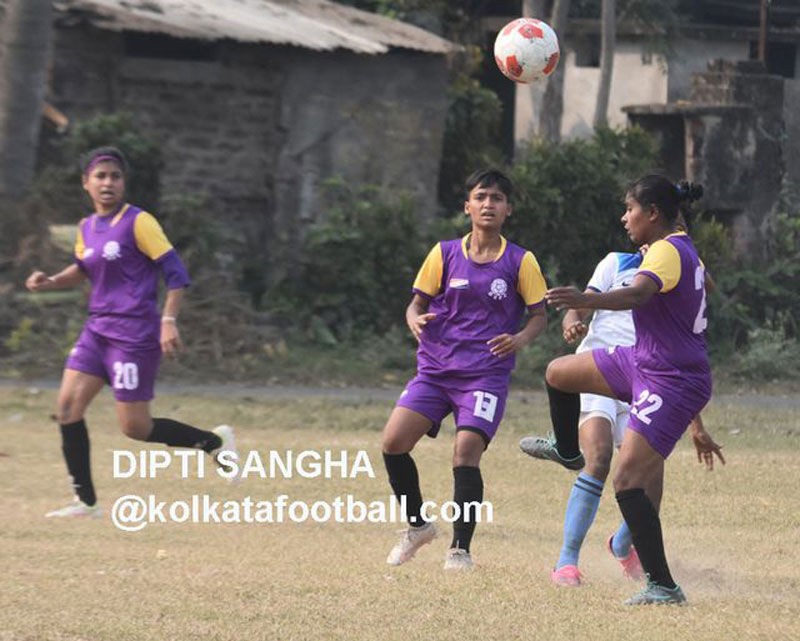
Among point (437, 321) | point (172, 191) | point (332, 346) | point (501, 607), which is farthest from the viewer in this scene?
point (172, 191)

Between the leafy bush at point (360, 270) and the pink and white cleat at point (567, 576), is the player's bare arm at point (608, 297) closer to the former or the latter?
the pink and white cleat at point (567, 576)

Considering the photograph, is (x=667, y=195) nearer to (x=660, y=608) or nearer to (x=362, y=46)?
(x=660, y=608)

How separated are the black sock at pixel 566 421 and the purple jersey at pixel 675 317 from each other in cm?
77

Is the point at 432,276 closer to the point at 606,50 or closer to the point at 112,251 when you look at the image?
the point at 112,251

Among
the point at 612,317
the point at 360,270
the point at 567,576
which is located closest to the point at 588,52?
the point at 360,270

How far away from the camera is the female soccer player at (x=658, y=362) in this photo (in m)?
7.65

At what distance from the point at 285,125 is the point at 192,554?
13191 millimetres

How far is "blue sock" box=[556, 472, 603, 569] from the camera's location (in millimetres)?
8414

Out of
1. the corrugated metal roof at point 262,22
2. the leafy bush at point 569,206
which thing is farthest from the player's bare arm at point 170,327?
the leafy bush at point 569,206

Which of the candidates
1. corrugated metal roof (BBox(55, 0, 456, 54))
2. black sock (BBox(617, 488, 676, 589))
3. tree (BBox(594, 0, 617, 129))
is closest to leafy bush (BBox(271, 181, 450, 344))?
corrugated metal roof (BBox(55, 0, 456, 54))

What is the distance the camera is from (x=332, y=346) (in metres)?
19.6

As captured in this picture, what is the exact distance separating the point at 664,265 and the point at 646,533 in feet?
3.80

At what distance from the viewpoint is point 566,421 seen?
8688mm

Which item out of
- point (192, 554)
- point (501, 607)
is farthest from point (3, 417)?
point (501, 607)
